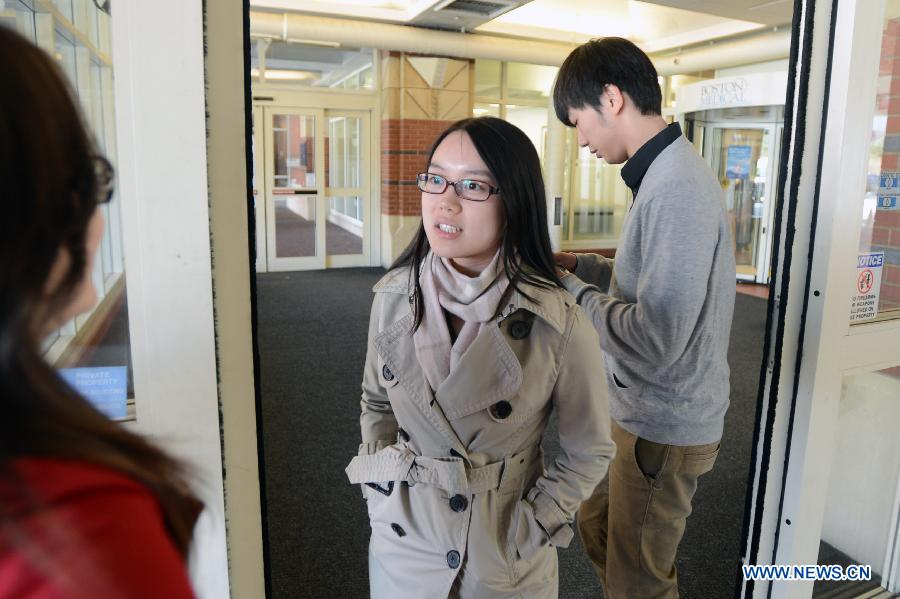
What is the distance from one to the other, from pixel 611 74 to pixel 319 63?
35.0ft

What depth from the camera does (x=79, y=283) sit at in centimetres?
56

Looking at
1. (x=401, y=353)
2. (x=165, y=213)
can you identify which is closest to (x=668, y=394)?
(x=401, y=353)

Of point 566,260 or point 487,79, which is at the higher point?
point 487,79

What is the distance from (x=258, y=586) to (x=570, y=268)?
1168mm

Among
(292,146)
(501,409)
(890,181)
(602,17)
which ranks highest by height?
(602,17)

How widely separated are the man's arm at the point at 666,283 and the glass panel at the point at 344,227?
28.7ft

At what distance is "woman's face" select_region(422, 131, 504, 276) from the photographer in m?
1.37

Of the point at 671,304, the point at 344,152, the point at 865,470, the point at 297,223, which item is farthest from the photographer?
the point at 297,223

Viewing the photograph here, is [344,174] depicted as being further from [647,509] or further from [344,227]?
[647,509]

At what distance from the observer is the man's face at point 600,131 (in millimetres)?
1762

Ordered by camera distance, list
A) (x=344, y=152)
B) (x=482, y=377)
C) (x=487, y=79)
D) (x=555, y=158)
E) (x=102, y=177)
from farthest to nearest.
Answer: (x=487, y=79) < (x=555, y=158) < (x=344, y=152) < (x=482, y=377) < (x=102, y=177)

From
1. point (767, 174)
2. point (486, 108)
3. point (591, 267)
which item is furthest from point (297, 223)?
point (591, 267)

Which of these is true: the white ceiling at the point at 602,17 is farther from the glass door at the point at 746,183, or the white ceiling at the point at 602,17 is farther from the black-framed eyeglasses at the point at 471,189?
the black-framed eyeglasses at the point at 471,189

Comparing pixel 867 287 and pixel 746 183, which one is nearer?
pixel 867 287
